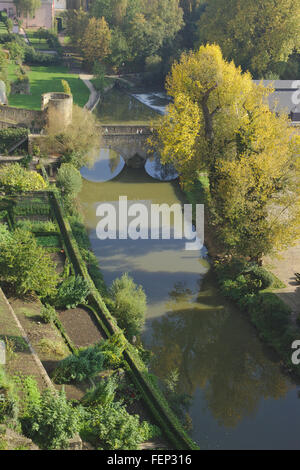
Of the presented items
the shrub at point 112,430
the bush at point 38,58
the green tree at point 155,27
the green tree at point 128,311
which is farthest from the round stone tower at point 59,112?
the bush at point 38,58

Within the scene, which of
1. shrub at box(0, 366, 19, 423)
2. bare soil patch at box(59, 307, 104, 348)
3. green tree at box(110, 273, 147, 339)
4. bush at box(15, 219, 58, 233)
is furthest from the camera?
bush at box(15, 219, 58, 233)

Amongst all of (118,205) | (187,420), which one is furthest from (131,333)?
(118,205)

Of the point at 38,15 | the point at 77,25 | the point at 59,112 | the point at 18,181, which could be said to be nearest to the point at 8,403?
the point at 18,181

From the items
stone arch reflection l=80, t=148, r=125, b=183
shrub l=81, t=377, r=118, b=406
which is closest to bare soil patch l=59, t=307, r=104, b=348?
shrub l=81, t=377, r=118, b=406

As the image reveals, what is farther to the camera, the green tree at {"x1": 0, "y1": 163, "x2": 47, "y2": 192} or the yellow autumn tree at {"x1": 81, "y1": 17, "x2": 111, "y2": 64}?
the yellow autumn tree at {"x1": 81, "y1": 17, "x2": 111, "y2": 64}

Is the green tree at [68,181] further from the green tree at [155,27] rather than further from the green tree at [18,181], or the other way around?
the green tree at [155,27]

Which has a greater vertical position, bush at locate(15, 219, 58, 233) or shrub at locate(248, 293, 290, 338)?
bush at locate(15, 219, 58, 233)

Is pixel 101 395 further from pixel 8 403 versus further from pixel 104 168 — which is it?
pixel 104 168

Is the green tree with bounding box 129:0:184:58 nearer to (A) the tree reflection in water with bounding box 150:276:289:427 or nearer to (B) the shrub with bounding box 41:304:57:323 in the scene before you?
(A) the tree reflection in water with bounding box 150:276:289:427
